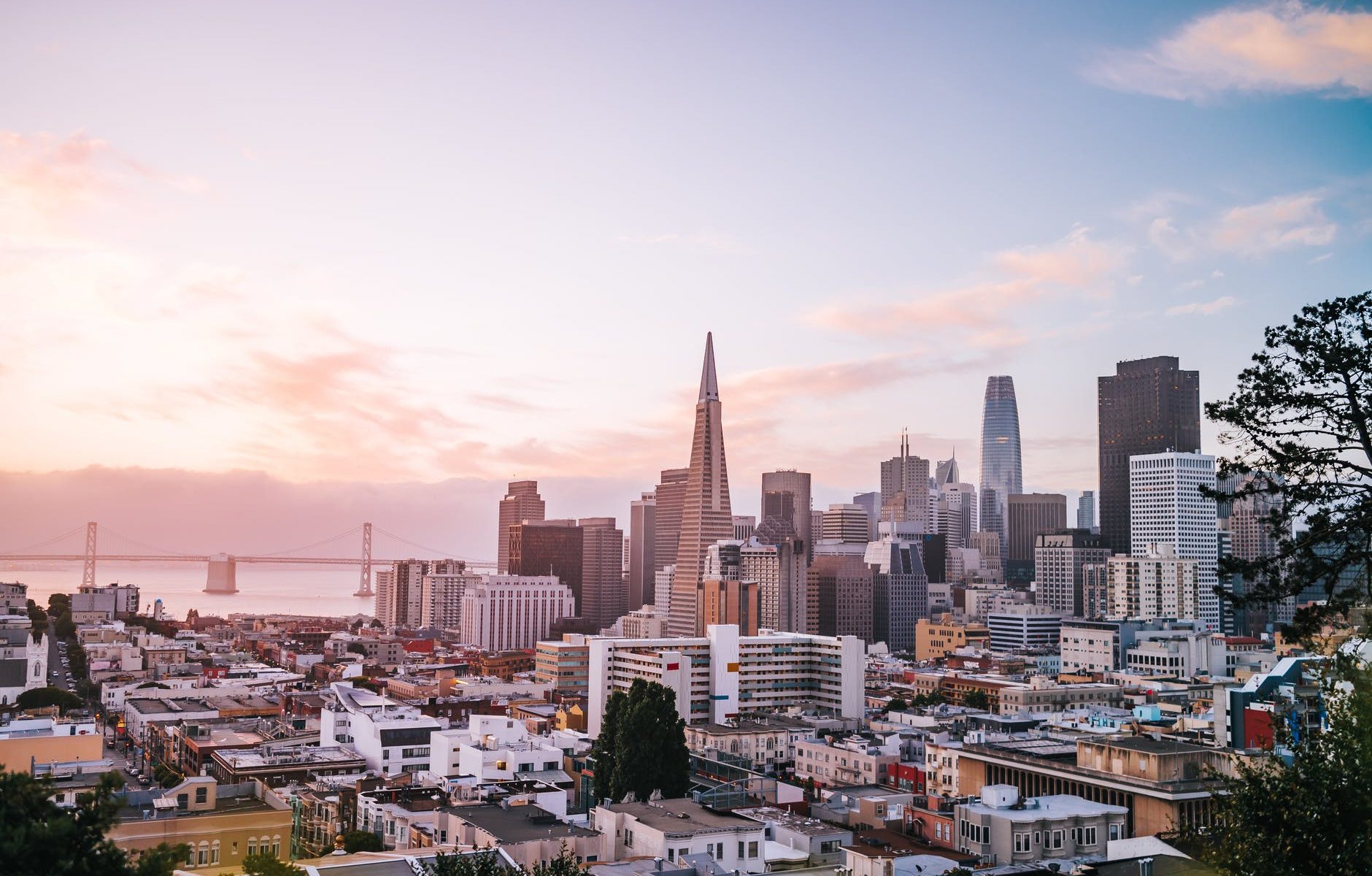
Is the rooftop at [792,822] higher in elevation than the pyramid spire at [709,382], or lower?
lower

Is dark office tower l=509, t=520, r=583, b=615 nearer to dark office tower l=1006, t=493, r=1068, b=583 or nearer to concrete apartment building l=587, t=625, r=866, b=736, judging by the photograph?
dark office tower l=1006, t=493, r=1068, b=583

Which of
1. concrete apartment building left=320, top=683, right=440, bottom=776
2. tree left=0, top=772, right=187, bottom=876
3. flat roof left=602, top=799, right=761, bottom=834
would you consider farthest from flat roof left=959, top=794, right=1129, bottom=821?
tree left=0, top=772, right=187, bottom=876

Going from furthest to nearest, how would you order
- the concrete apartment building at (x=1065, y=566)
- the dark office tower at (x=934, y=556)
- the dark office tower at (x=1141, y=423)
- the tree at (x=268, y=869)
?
the dark office tower at (x=934, y=556), the dark office tower at (x=1141, y=423), the concrete apartment building at (x=1065, y=566), the tree at (x=268, y=869)

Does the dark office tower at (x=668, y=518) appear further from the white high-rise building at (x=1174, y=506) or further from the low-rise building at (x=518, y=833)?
the low-rise building at (x=518, y=833)

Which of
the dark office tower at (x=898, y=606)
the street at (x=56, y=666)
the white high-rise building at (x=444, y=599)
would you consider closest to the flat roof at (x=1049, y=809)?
the street at (x=56, y=666)

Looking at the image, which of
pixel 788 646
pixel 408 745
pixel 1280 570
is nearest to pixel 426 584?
pixel 788 646

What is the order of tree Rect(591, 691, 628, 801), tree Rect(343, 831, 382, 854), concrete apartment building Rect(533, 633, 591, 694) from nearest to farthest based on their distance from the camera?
tree Rect(343, 831, 382, 854)
tree Rect(591, 691, 628, 801)
concrete apartment building Rect(533, 633, 591, 694)
